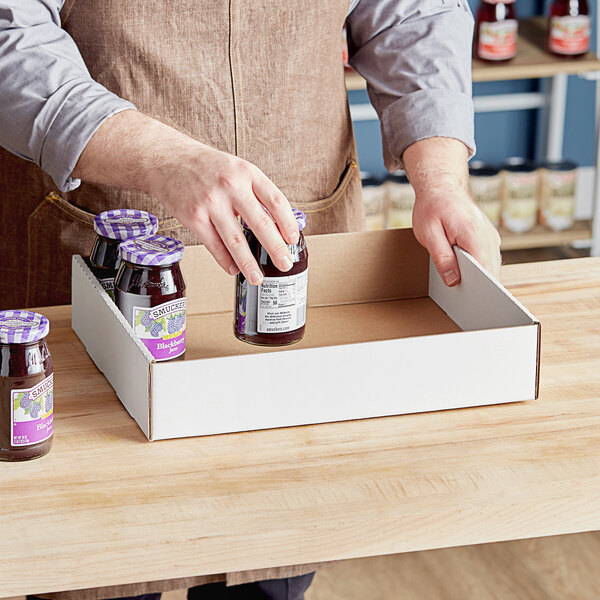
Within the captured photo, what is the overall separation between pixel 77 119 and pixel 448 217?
0.50 metres

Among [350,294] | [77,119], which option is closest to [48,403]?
[77,119]

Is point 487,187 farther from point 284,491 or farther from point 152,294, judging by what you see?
point 284,491

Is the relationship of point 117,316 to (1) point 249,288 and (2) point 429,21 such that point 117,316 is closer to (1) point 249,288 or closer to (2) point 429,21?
(1) point 249,288

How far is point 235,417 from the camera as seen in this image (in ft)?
3.64

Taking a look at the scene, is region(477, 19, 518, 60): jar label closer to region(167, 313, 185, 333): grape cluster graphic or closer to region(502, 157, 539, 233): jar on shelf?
region(502, 157, 539, 233): jar on shelf

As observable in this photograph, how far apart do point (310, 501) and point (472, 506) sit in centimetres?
16

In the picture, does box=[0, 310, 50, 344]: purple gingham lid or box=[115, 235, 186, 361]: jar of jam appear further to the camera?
box=[115, 235, 186, 361]: jar of jam

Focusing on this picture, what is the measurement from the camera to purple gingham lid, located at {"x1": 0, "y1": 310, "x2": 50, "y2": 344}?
100cm

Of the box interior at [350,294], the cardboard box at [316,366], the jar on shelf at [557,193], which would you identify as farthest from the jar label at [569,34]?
the cardboard box at [316,366]

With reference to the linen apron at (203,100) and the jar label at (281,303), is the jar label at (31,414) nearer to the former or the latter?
the jar label at (281,303)

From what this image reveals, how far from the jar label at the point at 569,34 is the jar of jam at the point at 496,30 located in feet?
0.42

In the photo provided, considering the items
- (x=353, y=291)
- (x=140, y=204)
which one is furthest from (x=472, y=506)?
(x=140, y=204)

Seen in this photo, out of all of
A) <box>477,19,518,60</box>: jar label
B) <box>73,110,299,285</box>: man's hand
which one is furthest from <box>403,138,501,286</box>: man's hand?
<box>477,19,518,60</box>: jar label

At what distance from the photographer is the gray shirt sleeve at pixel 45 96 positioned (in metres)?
1.29
